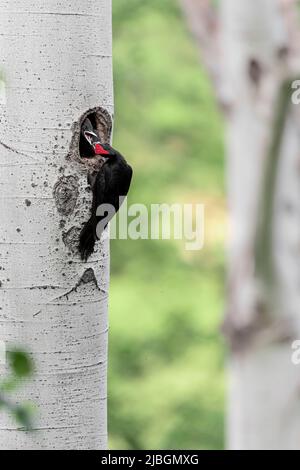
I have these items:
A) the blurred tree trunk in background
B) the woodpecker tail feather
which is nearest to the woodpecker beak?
the woodpecker tail feather

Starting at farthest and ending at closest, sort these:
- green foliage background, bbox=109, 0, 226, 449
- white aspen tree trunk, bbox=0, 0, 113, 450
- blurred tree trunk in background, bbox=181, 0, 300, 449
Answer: green foliage background, bbox=109, 0, 226, 449 < blurred tree trunk in background, bbox=181, 0, 300, 449 < white aspen tree trunk, bbox=0, 0, 113, 450

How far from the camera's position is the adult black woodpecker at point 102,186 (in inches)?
57.1

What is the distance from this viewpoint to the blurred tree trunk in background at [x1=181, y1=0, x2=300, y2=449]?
4.14 metres

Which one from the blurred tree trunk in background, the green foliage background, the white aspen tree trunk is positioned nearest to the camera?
the white aspen tree trunk

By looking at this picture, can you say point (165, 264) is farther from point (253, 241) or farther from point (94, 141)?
point (94, 141)

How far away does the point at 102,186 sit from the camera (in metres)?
1.47

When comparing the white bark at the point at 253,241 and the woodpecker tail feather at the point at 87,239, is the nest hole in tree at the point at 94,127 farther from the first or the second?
the white bark at the point at 253,241

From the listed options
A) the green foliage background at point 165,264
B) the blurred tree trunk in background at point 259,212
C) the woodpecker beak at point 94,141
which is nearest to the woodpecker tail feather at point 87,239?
the woodpecker beak at point 94,141

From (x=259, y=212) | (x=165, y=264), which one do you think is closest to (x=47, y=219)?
(x=259, y=212)

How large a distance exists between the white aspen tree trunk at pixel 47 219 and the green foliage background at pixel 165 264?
14.4ft

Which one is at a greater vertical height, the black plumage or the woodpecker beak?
the woodpecker beak

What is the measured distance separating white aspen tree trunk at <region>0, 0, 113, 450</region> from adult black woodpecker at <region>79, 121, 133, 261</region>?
16mm

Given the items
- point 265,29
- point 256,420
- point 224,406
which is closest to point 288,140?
point 265,29

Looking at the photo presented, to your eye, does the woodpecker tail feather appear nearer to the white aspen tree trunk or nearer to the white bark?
the white aspen tree trunk
